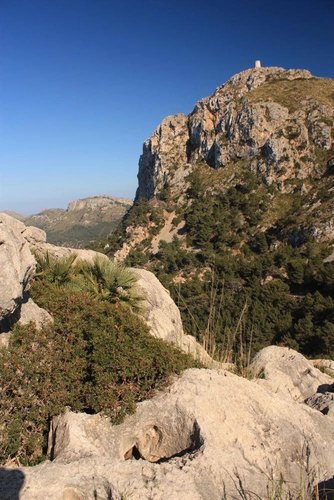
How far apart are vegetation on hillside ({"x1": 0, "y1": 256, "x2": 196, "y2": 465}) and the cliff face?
52.9 m

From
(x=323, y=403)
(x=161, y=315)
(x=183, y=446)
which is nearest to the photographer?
(x=183, y=446)

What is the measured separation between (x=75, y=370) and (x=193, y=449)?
6.61 feet

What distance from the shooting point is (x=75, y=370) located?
4.43 metres

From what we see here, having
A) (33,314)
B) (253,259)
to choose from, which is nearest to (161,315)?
(33,314)

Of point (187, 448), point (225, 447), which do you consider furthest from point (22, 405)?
point (225, 447)

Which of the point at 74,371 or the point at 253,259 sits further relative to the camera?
the point at 253,259

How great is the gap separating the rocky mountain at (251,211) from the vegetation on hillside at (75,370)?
20798 millimetres

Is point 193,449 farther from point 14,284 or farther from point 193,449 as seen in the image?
point 14,284

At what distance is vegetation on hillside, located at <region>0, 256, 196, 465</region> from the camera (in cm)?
386

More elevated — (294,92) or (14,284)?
(294,92)

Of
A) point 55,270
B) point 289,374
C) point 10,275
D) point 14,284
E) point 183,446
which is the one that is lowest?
point 289,374

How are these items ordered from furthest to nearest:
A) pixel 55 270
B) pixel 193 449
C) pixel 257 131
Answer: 1. pixel 257 131
2. pixel 55 270
3. pixel 193 449

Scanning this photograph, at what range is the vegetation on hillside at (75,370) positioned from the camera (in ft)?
12.7

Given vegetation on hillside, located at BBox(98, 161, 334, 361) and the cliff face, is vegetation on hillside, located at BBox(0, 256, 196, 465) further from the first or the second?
the cliff face
